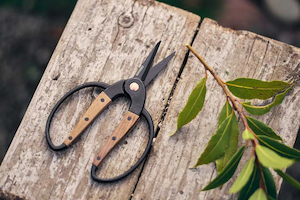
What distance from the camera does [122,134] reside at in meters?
1.22

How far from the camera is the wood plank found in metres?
1.21

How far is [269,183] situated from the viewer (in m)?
1.02

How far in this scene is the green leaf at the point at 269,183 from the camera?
102 centimetres

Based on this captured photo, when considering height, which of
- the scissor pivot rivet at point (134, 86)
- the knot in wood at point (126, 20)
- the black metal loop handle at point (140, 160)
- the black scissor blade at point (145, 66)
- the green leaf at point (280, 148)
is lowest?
the black metal loop handle at point (140, 160)

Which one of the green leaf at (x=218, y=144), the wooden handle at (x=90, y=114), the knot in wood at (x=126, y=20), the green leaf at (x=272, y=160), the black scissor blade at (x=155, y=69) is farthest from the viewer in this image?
the knot in wood at (x=126, y=20)

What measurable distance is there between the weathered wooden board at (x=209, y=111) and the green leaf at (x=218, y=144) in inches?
5.1

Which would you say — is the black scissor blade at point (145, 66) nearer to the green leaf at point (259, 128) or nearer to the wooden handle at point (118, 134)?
the wooden handle at point (118, 134)

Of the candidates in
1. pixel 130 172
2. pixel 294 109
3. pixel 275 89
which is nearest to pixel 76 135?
pixel 130 172

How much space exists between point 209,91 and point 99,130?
0.52m

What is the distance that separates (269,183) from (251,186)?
0.20 feet

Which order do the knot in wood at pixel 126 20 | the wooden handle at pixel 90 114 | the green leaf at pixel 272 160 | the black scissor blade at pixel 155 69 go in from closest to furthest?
the green leaf at pixel 272 160 → the wooden handle at pixel 90 114 → the black scissor blade at pixel 155 69 → the knot in wood at pixel 126 20

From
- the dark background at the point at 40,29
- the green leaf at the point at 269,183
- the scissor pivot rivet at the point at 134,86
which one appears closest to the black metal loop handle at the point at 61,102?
the scissor pivot rivet at the point at 134,86

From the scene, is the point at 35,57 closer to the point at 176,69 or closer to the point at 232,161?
the point at 176,69

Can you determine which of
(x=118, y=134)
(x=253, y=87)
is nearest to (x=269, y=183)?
(x=253, y=87)
